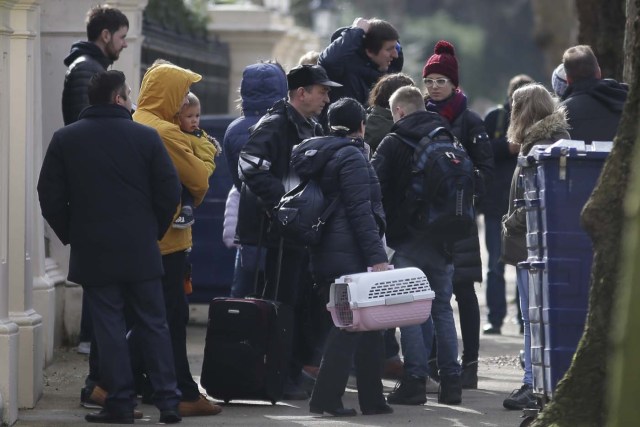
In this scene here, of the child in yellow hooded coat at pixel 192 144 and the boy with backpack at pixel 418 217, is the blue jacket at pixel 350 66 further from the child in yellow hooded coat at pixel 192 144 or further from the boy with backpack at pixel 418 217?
the child in yellow hooded coat at pixel 192 144

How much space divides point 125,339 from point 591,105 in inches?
105

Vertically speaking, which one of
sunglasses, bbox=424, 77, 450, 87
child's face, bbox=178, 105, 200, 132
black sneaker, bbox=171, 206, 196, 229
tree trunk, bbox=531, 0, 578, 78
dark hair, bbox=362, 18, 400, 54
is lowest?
black sneaker, bbox=171, 206, 196, 229

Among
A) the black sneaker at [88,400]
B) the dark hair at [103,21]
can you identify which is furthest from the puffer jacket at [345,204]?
the dark hair at [103,21]

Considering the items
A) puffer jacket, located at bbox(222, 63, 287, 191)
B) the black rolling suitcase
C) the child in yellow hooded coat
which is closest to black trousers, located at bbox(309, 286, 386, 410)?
the black rolling suitcase

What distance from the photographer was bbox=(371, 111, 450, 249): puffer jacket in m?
8.34

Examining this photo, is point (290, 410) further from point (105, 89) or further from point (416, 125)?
point (105, 89)

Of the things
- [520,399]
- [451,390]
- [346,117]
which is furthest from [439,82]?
[520,399]

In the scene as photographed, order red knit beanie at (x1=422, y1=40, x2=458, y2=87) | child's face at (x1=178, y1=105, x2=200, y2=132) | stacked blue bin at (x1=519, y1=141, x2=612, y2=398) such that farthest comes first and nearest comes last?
red knit beanie at (x1=422, y1=40, x2=458, y2=87) < child's face at (x1=178, y1=105, x2=200, y2=132) < stacked blue bin at (x1=519, y1=141, x2=612, y2=398)

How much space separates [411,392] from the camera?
8.53m

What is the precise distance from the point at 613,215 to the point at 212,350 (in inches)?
117

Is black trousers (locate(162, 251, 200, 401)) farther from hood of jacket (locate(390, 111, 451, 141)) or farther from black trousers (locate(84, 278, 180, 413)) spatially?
hood of jacket (locate(390, 111, 451, 141))

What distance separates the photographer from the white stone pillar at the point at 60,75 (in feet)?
35.6

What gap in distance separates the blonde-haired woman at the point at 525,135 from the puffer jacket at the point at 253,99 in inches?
65.4

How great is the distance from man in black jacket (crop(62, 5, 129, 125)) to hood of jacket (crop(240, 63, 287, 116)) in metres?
0.88
